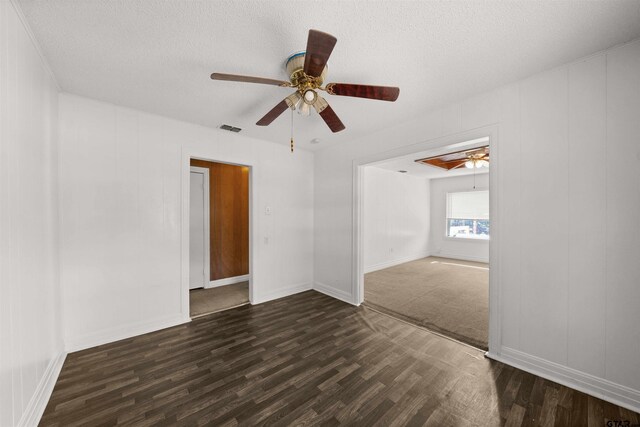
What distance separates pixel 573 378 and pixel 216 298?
427 cm

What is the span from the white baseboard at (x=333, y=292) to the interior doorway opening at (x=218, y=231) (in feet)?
4.12

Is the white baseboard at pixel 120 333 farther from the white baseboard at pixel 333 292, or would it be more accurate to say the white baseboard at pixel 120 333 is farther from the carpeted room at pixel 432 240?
the carpeted room at pixel 432 240

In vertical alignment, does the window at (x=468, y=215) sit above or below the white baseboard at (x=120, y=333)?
above

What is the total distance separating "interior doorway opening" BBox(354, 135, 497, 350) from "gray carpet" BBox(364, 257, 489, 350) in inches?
0.5

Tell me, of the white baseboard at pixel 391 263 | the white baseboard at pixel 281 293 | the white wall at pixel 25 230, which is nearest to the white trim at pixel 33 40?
the white wall at pixel 25 230

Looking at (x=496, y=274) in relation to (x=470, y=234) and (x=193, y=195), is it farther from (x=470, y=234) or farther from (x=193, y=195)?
(x=470, y=234)

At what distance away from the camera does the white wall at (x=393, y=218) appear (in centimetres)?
591

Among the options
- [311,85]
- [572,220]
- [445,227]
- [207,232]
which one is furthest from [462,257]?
[311,85]

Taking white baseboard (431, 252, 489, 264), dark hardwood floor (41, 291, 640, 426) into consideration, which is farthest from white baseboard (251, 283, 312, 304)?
white baseboard (431, 252, 489, 264)

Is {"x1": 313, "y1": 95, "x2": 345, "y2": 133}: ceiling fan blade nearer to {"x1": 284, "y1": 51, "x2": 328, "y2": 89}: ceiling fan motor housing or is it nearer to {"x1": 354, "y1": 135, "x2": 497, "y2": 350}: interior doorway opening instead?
{"x1": 284, "y1": 51, "x2": 328, "y2": 89}: ceiling fan motor housing

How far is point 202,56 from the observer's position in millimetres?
1871

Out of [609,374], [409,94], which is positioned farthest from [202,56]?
[609,374]

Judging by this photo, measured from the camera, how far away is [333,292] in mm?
4078

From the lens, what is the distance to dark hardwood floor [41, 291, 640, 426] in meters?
1.65
